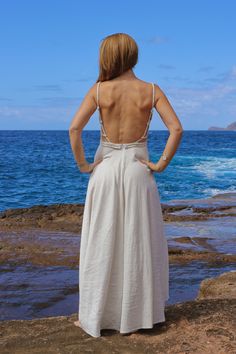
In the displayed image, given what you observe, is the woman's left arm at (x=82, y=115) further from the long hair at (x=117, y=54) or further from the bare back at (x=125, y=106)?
the long hair at (x=117, y=54)

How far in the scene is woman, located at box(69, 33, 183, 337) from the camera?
4.31 metres

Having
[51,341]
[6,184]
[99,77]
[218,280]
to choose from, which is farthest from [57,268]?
[6,184]

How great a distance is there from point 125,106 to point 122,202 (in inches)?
30.2

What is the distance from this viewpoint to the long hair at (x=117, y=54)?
418 cm

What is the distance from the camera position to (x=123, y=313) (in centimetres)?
442

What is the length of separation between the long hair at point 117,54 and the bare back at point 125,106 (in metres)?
0.10

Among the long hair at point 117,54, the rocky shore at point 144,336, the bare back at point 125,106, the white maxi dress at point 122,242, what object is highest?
the long hair at point 117,54

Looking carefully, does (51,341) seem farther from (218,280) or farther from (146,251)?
(218,280)

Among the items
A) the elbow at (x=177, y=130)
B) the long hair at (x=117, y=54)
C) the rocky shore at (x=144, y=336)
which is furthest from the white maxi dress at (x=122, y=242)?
the long hair at (x=117, y=54)

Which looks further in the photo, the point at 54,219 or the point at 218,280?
the point at 54,219

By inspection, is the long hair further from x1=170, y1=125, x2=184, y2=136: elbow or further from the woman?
x1=170, y1=125, x2=184, y2=136: elbow

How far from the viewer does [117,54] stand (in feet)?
13.8

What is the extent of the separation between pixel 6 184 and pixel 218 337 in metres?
25.0

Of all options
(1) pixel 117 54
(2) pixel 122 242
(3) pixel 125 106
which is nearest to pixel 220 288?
(2) pixel 122 242
